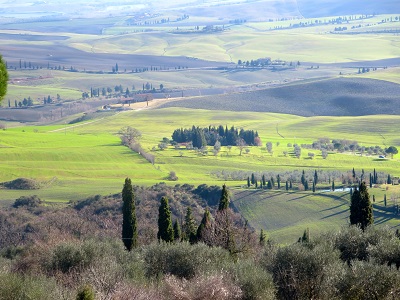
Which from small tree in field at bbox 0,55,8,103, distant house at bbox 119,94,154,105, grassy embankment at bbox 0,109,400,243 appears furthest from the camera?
distant house at bbox 119,94,154,105

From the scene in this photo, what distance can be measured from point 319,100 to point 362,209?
429 feet

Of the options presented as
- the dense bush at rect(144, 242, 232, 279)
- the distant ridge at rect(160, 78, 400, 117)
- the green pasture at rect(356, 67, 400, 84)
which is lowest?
the distant ridge at rect(160, 78, 400, 117)

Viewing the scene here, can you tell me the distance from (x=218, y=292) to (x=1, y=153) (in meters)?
76.0

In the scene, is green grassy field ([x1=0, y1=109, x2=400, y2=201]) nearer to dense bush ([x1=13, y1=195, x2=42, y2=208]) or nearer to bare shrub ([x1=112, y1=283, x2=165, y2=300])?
dense bush ([x1=13, y1=195, x2=42, y2=208])

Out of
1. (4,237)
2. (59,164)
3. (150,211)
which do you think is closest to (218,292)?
(4,237)

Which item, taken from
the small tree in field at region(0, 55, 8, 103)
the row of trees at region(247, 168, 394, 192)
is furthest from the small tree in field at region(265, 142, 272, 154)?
the small tree in field at region(0, 55, 8, 103)

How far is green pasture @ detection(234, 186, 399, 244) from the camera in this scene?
70.1 meters

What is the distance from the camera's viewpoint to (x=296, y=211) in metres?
77.1

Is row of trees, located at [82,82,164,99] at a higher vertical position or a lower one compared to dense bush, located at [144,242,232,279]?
lower

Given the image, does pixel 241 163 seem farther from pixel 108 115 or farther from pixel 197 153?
pixel 108 115

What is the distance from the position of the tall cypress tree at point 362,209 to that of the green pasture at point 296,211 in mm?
19415

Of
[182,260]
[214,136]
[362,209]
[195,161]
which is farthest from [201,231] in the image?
[214,136]

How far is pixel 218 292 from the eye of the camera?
31328mm

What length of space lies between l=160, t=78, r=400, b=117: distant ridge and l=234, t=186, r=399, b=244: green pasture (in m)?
81.3
